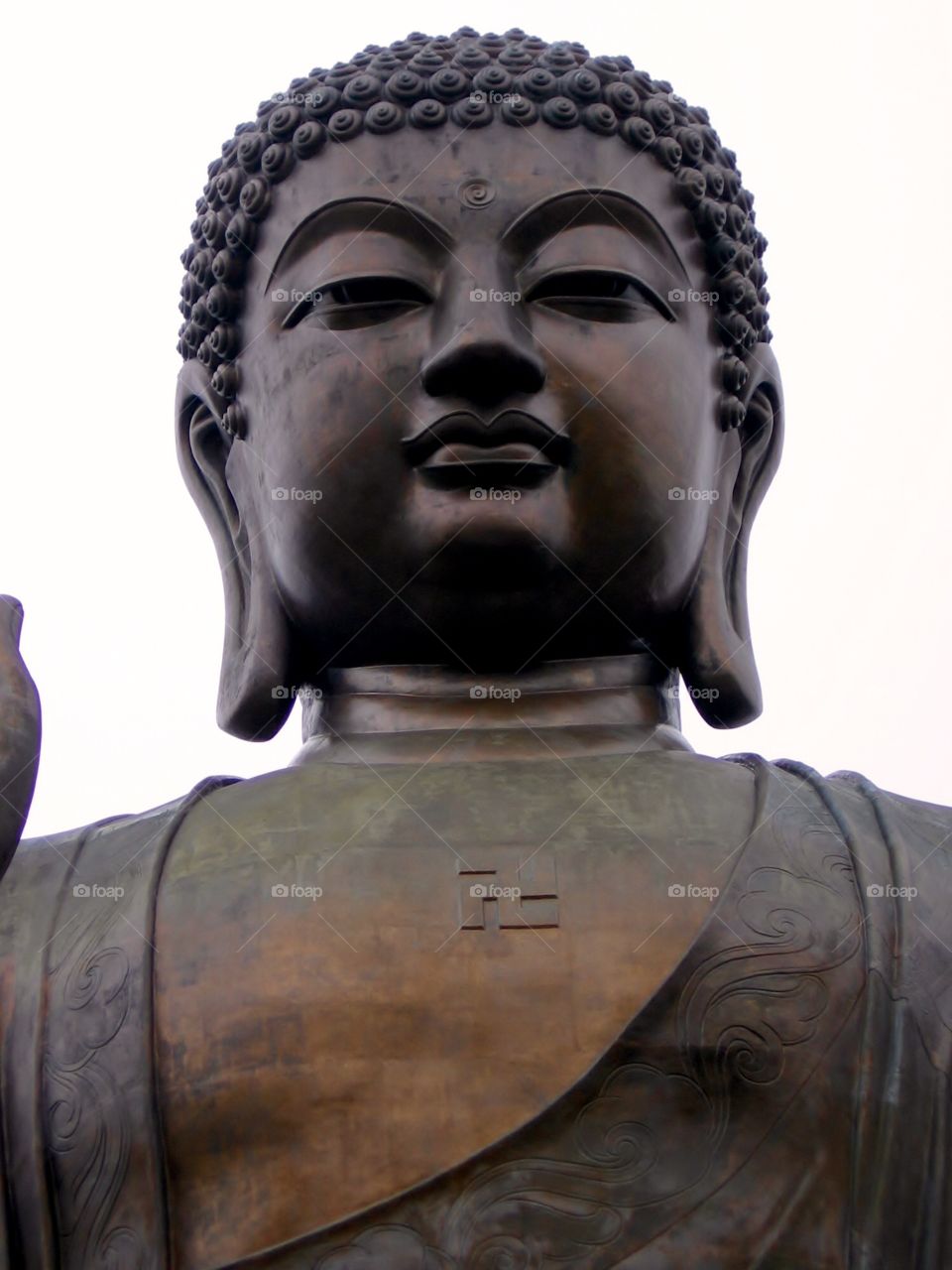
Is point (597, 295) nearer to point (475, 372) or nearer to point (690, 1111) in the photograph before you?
point (475, 372)

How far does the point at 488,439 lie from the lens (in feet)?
20.2

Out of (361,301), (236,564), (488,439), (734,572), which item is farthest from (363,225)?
(734,572)

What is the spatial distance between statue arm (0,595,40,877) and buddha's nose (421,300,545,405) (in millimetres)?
1248

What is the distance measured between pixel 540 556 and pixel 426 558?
0.95 ft

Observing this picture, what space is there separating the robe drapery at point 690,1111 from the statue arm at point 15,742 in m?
0.38

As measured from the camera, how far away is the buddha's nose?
6.05 meters

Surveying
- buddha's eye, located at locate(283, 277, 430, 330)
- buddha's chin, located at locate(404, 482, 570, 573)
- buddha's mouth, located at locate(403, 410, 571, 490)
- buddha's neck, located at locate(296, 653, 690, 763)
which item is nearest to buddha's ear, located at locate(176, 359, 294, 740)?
buddha's neck, located at locate(296, 653, 690, 763)

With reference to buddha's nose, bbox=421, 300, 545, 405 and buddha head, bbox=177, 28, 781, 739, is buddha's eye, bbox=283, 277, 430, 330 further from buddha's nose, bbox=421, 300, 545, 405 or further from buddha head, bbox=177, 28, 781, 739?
buddha's nose, bbox=421, 300, 545, 405

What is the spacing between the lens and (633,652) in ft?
21.5

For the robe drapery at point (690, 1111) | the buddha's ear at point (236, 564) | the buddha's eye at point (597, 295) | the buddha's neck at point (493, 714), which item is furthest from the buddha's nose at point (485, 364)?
the robe drapery at point (690, 1111)

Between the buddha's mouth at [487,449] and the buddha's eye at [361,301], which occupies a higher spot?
the buddha's eye at [361,301]

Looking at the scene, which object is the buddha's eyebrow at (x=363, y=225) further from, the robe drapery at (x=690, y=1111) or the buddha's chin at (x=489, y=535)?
the robe drapery at (x=690, y=1111)

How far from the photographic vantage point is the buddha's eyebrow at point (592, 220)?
20.8 ft

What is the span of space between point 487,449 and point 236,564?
1133mm
